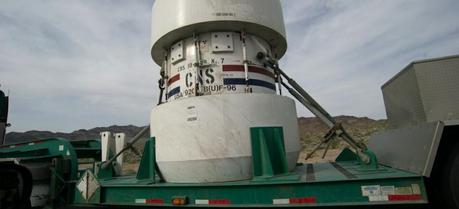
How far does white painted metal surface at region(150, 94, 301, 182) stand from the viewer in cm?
470

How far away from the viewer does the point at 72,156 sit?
655 cm

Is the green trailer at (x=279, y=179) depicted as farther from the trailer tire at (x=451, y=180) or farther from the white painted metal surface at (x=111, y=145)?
the white painted metal surface at (x=111, y=145)

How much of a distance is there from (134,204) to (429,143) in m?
4.44

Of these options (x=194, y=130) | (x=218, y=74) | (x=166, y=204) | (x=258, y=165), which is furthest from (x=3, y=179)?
(x=258, y=165)

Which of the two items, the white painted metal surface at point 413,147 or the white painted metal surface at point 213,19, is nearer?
the white painted metal surface at point 413,147

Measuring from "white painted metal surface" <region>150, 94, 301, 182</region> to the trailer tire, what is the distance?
2393 mm

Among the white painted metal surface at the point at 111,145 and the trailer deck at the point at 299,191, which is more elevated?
the white painted metal surface at the point at 111,145

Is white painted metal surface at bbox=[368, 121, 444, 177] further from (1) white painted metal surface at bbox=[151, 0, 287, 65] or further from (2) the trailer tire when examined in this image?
(1) white painted metal surface at bbox=[151, 0, 287, 65]

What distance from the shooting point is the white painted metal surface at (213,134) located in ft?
15.4

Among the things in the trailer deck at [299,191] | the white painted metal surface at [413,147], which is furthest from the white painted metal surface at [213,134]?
the white painted metal surface at [413,147]

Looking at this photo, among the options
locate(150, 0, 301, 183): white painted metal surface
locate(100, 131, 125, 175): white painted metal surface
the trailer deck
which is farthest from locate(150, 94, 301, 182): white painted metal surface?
locate(100, 131, 125, 175): white painted metal surface

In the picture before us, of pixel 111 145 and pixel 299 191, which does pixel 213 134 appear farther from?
pixel 111 145

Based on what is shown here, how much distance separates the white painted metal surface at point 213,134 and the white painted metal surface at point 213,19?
63.0 inches

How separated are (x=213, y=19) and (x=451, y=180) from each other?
442 cm
